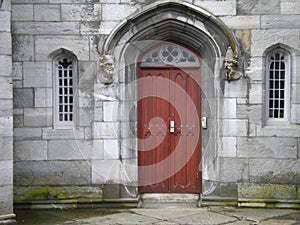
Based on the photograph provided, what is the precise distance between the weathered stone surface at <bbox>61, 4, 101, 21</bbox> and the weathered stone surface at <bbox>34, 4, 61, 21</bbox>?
0.28 ft

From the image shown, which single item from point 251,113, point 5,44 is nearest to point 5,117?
A: point 5,44

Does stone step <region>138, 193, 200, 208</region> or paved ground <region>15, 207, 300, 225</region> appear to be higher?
stone step <region>138, 193, 200, 208</region>

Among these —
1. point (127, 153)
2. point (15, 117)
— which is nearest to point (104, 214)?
point (127, 153)

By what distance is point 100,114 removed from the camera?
6.99m

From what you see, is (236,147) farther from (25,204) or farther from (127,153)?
(25,204)

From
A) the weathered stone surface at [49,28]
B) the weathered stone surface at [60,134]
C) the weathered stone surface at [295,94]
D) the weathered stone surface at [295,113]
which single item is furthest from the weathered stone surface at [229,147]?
the weathered stone surface at [49,28]

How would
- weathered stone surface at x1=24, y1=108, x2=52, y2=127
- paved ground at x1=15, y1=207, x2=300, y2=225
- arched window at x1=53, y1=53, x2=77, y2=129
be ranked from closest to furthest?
paved ground at x1=15, y1=207, x2=300, y2=225 → weathered stone surface at x1=24, y1=108, x2=52, y2=127 → arched window at x1=53, y1=53, x2=77, y2=129

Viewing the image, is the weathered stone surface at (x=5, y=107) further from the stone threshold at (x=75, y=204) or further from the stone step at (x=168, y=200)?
the stone step at (x=168, y=200)

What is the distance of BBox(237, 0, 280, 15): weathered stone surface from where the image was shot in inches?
270

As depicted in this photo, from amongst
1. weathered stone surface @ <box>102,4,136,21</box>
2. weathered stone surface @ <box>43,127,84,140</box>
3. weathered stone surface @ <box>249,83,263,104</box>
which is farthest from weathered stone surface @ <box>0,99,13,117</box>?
weathered stone surface @ <box>249,83,263,104</box>

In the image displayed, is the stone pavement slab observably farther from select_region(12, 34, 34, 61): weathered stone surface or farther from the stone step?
select_region(12, 34, 34, 61): weathered stone surface

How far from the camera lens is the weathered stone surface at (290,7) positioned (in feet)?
22.4

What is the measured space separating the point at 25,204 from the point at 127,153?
166cm

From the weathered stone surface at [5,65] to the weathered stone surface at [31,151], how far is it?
132 centimetres
